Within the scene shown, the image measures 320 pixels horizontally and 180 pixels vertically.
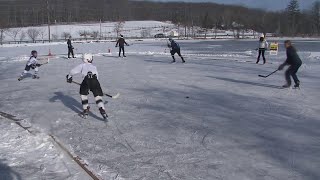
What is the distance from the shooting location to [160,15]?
161125 mm

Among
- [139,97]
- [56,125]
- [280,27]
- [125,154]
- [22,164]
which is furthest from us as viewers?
[280,27]

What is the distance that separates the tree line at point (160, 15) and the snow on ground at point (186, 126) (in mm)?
83233

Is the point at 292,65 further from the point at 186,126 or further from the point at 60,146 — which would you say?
the point at 60,146

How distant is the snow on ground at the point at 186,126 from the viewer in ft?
20.0

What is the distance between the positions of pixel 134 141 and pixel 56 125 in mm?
2202

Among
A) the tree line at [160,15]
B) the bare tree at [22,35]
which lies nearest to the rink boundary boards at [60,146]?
the bare tree at [22,35]

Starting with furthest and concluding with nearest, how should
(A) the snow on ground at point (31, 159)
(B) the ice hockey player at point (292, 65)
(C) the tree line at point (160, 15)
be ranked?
(C) the tree line at point (160, 15)
(B) the ice hockey player at point (292, 65)
(A) the snow on ground at point (31, 159)

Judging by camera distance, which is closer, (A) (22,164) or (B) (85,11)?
(A) (22,164)

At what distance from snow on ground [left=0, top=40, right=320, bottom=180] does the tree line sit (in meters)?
83.2

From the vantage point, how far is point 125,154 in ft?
22.2

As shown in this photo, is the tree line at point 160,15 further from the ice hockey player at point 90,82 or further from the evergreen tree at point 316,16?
the ice hockey player at point 90,82

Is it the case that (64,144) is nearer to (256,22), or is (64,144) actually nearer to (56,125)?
(56,125)

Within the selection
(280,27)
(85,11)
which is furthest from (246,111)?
(85,11)

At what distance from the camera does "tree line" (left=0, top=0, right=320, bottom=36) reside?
112312 mm
